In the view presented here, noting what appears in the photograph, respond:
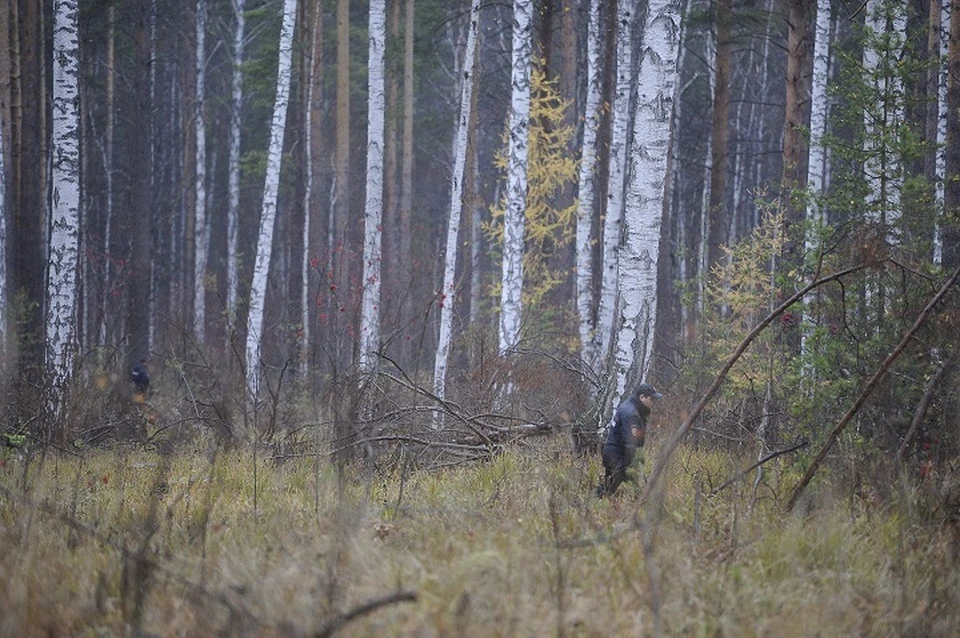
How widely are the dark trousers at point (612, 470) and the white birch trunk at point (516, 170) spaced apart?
18.2ft

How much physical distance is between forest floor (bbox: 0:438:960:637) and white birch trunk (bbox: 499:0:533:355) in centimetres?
666

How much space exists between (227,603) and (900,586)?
3.68 m

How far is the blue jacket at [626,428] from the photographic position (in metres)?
7.69

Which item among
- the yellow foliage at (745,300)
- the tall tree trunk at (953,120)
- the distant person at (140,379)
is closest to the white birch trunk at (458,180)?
the yellow foliage at (745,300)

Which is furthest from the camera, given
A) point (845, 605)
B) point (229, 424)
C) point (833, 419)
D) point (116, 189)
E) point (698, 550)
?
point (116, 189)

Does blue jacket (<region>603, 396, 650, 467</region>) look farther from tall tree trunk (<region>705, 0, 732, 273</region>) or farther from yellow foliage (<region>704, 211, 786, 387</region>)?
tall tree trunk (<region>705, 0, 732, 273</region>)

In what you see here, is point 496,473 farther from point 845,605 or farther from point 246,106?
point 246,106

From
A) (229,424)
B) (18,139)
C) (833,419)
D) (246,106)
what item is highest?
(246,106)

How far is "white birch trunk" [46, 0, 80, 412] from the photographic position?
11609 millimetres

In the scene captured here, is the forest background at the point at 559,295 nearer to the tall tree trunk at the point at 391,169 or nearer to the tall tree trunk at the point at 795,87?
the tall tree trunk at the point at 795,87

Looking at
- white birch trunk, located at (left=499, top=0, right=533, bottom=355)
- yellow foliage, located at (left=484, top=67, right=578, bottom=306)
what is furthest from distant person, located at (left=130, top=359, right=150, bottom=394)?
yellow foliage, located at (left=484, top=67, right=578, bottom=306)

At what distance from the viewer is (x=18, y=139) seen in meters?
16.8

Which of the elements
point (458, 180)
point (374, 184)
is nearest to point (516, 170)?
point (458, 180)

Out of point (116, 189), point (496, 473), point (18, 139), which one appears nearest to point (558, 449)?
point (496, 473)
